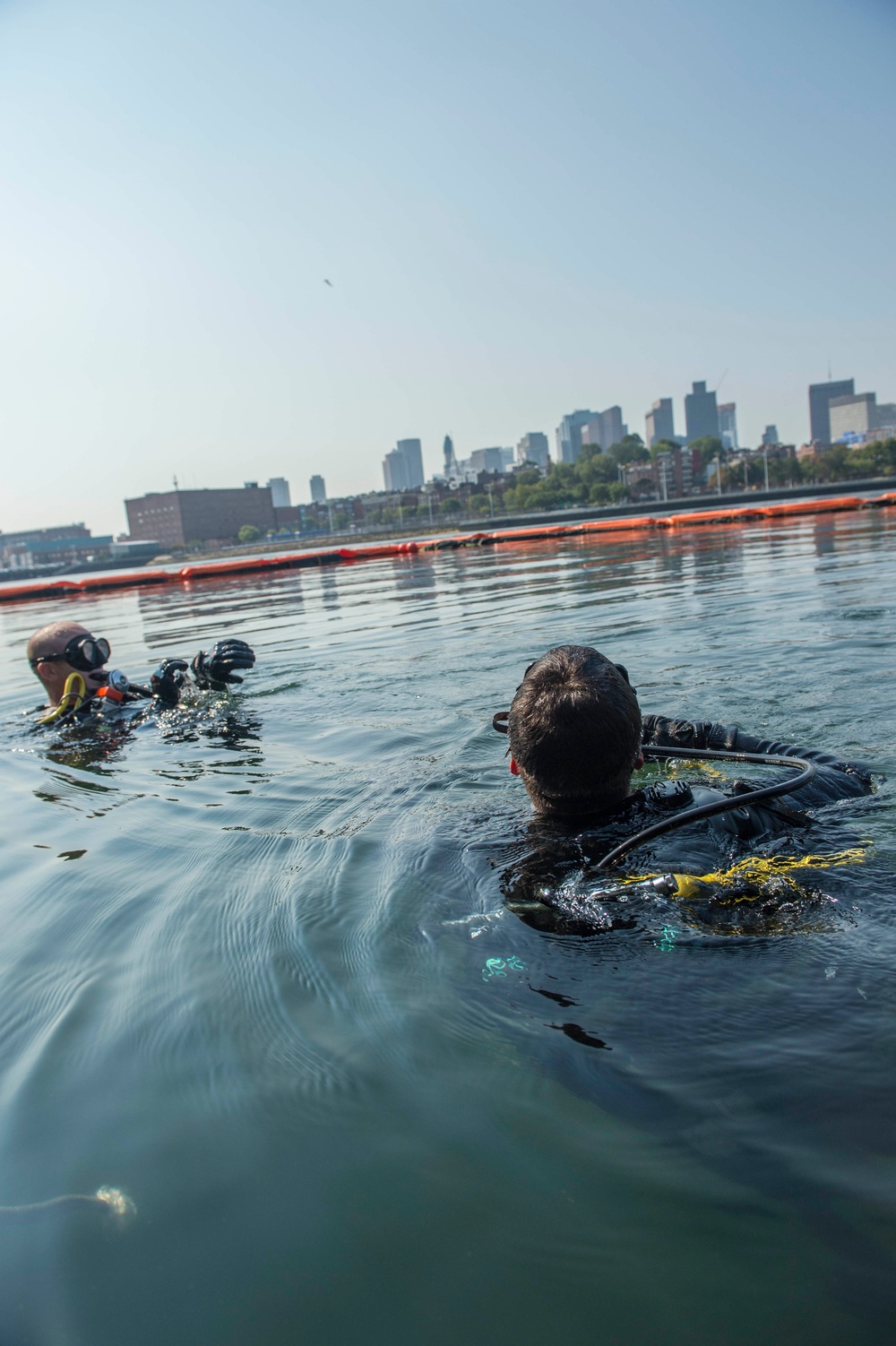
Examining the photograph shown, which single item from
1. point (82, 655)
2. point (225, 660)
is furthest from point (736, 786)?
point (82, 655)

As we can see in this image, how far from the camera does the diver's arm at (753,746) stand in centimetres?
309

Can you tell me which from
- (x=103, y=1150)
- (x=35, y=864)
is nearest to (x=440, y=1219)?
(x=103, y=1150)

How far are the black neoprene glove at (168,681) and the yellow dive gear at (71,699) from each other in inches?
20.3

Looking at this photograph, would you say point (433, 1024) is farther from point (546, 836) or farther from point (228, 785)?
point (228, 785)

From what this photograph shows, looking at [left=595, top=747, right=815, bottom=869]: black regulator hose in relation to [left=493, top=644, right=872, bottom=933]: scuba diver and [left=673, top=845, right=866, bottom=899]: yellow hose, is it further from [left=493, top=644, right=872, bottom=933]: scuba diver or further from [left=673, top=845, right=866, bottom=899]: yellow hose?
[left=673, top=845, right=866, bottom=899]: yellow hose

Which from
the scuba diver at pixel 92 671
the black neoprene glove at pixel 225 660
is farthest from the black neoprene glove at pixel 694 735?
the scuba diver at pixel 92 671

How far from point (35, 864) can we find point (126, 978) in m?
1.48

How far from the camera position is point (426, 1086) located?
192 centimetres

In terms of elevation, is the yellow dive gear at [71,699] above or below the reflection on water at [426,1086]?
above

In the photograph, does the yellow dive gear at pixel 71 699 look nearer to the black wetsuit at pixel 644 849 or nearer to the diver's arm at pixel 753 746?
the diver's arm at pixel 753 746

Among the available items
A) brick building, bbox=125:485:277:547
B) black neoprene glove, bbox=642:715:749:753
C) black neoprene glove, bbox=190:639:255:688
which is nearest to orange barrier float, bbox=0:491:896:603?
black neoprene glove, bbox=190:639:255:688

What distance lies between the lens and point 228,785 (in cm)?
472

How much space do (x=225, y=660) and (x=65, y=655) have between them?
1.24m

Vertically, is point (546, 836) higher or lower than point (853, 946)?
higher
